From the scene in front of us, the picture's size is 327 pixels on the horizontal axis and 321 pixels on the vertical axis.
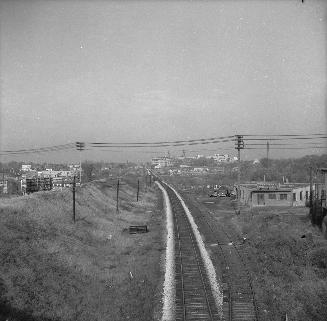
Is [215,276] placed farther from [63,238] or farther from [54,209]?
[54,209]

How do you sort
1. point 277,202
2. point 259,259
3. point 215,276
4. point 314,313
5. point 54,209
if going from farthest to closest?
point 277,202
point 54,209
point 259,259
point 215,276
point 314,313

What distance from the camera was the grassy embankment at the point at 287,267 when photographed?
1706 cm

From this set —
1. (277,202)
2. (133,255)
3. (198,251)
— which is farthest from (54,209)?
(277,202)

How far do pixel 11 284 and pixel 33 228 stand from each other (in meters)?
9.67

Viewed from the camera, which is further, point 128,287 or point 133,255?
point 133,255

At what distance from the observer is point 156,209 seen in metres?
52.6

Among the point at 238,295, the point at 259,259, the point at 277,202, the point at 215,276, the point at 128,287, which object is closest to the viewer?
the point at 238,295

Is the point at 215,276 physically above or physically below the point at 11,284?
below

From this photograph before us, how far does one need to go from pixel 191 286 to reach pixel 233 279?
2785 millimetres

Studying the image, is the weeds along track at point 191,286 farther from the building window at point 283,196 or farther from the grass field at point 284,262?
the building window at point 283,196

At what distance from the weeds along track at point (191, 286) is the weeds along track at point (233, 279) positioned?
87cm

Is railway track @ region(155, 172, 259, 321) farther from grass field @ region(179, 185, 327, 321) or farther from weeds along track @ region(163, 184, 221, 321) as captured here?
grass field @ region(179, 185, 327, 321)

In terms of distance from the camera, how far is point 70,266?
21.9 m

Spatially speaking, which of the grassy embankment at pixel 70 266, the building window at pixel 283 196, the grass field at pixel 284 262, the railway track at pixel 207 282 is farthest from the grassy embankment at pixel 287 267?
the building window at pixel 283 196
